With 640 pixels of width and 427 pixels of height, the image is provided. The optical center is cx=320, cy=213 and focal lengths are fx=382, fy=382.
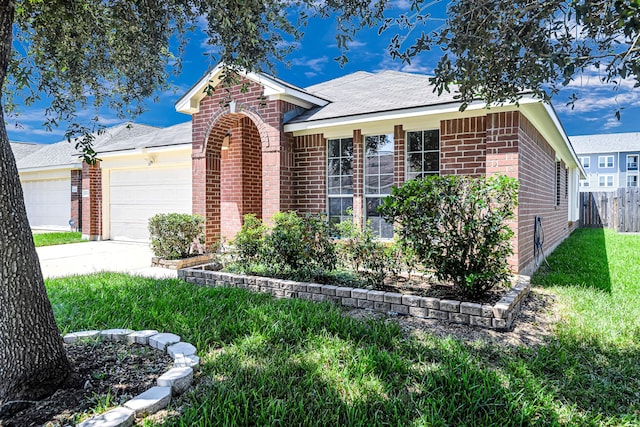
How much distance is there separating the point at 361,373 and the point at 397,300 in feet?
6.50

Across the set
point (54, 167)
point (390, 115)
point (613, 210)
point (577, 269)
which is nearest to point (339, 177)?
point (390, 115)

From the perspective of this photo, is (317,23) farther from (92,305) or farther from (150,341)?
(92,305)

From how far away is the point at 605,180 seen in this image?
4109cm

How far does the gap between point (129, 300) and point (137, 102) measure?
2695 millimetres

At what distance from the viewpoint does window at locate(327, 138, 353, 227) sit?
8617 mm

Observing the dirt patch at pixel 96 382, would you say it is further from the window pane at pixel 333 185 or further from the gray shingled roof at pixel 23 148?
the gray shingled roof at pixel 23 148

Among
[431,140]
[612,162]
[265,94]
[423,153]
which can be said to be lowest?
[423,153]

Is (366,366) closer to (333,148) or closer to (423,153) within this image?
(423,153)

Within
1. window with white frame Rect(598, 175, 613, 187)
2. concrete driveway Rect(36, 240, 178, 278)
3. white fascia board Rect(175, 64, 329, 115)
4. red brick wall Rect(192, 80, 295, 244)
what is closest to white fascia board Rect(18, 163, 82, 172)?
concrete driveway Rect(36, 240, 178, 278)

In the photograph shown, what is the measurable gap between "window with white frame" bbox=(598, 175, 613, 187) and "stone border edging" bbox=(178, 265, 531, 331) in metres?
44.5

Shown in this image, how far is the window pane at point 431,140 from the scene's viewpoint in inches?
295

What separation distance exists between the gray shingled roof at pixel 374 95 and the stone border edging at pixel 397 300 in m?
3.60

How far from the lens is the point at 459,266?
4.96 meters

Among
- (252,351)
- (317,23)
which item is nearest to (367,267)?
(252,351)
